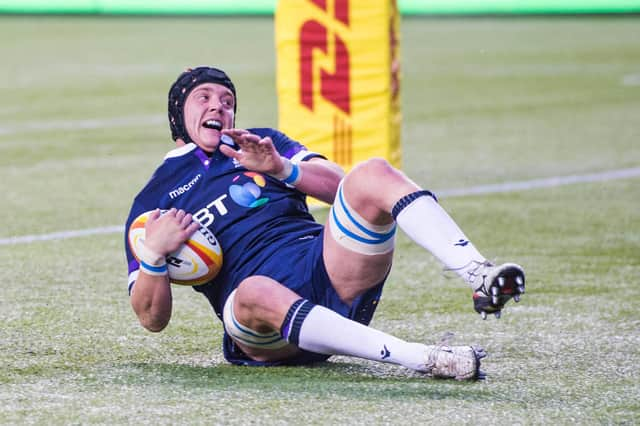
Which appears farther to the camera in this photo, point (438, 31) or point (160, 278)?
point (438, 31)

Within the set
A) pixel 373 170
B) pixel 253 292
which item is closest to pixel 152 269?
pixel 253 292

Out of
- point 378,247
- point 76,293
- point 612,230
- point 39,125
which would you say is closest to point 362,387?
point 378,247

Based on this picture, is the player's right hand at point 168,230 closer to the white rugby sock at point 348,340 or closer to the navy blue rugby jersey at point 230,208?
the navy blue rugby jersey at point 230,208

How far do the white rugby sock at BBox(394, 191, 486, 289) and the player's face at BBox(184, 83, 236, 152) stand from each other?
0.80 m

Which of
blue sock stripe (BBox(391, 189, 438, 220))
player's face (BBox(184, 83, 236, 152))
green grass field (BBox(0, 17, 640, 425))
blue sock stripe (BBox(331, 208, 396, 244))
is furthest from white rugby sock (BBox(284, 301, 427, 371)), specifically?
player's face (BBox(184, 83, 236, 152))

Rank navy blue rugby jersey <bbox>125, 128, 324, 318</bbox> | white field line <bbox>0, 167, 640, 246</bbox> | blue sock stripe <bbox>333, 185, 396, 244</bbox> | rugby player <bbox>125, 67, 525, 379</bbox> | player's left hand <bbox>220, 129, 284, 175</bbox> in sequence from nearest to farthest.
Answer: rugby player <bbox>125, 67, 525, 379</bbox>
blue sock stripe <bbox>333, 185, 396, 244</bbox>
player's left hand <bbox>220, 129, 284, 175</bbox>
navy blue rugby jersey <bbox>125, 128, 324, 318</bbox>
white field line <bbox>0, 167, 640, 246</bbox>

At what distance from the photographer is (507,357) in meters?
4.45

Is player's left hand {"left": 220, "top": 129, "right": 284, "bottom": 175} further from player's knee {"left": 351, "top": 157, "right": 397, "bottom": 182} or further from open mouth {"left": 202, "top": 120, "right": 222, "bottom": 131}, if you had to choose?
player's knee {"left": 351, "top": 157, "right": 397, "bottom": 182}

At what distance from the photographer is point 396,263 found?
630cm

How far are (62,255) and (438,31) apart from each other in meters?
16.6

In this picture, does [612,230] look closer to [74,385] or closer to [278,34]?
[278,34]

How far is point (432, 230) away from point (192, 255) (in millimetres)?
759

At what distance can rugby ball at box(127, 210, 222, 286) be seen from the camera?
4.08 meters

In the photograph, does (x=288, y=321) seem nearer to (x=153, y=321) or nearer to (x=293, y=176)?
(x=153, y=321)
